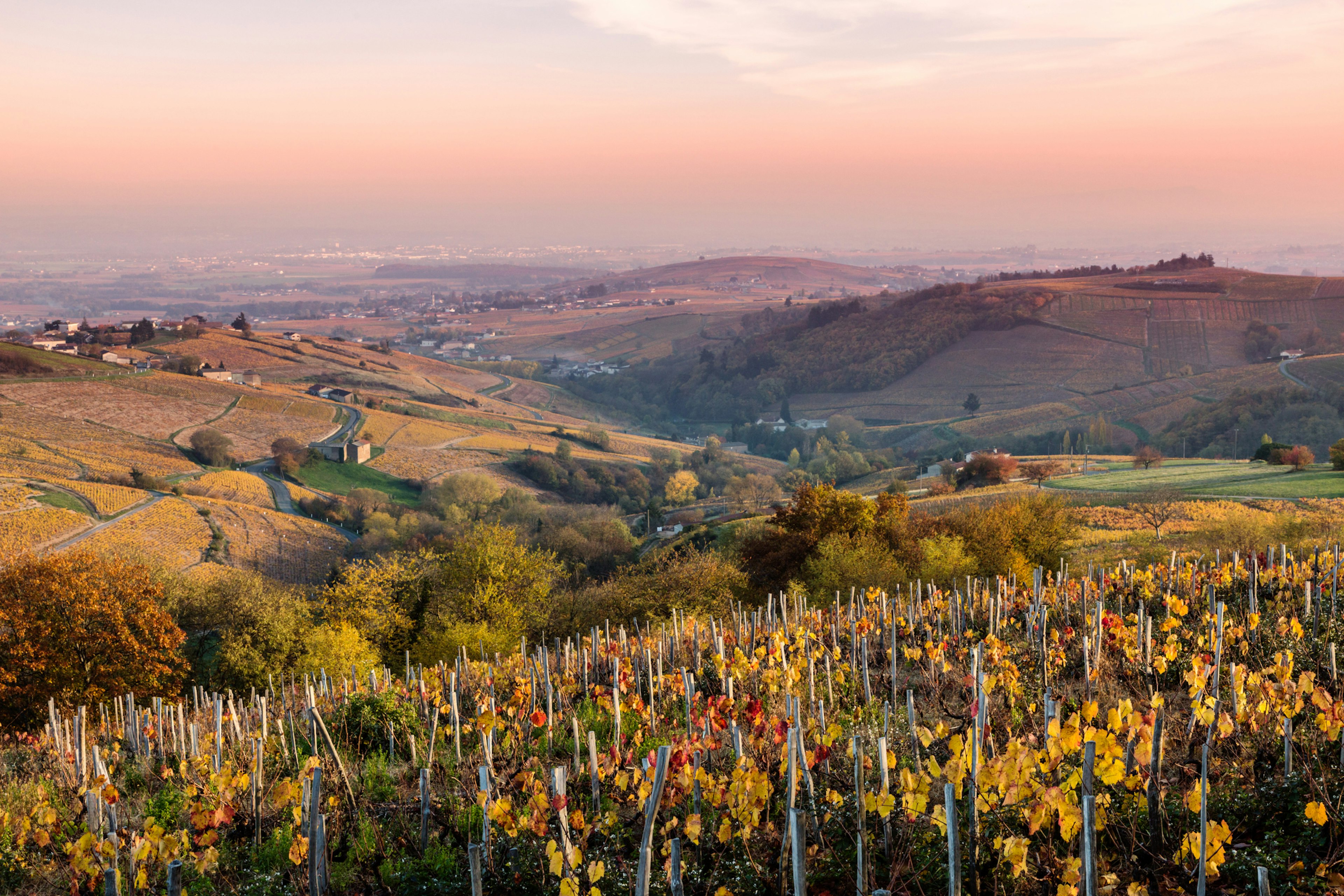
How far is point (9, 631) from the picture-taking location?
28.2 meters

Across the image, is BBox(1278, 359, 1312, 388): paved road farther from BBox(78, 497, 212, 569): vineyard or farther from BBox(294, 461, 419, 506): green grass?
BBox(78, 497, 212, 569): vineyard

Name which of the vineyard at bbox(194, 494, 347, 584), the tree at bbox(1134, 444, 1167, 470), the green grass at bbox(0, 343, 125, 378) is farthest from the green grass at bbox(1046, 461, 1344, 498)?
the green grass at bbox(0, 343, 125, 378)

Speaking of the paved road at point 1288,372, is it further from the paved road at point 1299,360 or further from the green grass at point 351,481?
the green grass at point 351,481

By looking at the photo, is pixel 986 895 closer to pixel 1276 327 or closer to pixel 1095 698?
pixel 1095 698

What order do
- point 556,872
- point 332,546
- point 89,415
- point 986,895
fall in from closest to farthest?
point 556,872
point 986,895
point 332,546
point 89,415

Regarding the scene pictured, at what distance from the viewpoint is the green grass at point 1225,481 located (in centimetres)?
4853

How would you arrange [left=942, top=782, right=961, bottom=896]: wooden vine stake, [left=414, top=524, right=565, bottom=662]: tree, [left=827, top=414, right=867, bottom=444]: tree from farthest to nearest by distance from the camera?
[left=827, top=414, right=867, bottom=444]: tree, [left=414, top=524, right=565, bottom=662]: tree, [left=942, top=782, right=961, bottom=896]: wooden vine stake

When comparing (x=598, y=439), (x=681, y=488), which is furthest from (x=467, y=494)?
(x=598, y=439)

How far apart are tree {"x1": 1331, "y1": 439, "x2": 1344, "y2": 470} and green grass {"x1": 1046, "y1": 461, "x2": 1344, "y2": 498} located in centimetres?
52

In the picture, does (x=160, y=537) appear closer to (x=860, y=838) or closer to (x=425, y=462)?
(x=425, y=462)

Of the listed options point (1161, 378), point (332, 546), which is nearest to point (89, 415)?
point (332, 546)

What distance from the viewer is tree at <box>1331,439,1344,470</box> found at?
52250mm

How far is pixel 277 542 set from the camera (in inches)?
2825

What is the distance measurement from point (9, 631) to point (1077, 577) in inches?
1365
